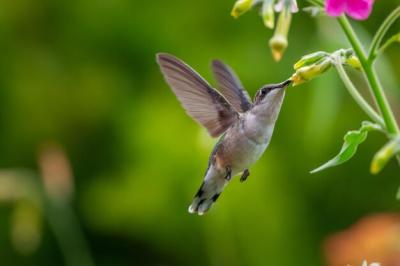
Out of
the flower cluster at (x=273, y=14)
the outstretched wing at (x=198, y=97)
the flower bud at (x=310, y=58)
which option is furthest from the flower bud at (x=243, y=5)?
the outstretched wing at (x=198, y=97)

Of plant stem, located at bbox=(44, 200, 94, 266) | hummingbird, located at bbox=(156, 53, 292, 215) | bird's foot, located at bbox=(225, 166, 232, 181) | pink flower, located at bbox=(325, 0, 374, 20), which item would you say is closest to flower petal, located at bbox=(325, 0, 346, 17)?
pink flower, located at bbox=(325, 0, 374, 20)

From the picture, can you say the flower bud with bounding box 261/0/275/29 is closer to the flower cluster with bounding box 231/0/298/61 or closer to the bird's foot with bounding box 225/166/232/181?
the flower cluster with bounding box 231/0/298/61

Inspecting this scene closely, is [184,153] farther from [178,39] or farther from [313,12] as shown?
[313,12]

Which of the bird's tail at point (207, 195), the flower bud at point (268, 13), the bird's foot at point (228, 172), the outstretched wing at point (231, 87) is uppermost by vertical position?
the flower bud at point (268, 13)

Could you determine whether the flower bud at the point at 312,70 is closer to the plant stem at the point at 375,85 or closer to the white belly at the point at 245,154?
the plant stem at the point at 375,85

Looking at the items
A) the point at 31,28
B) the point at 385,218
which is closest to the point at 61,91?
the point at 31,28

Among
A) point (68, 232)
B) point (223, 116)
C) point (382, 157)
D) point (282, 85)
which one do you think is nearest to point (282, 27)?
point (282, 85)

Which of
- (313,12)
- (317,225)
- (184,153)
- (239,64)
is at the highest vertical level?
(313,12)
